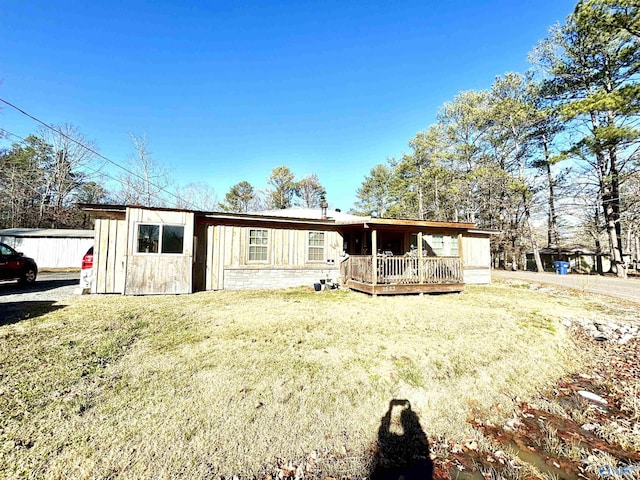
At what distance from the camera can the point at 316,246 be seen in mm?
11523

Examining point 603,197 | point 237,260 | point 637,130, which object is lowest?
point 237,260

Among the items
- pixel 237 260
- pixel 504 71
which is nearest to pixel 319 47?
pixel 237 260

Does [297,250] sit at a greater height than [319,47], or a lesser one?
lesser

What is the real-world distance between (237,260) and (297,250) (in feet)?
8.00

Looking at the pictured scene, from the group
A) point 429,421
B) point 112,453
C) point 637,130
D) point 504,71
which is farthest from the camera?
point 504,71

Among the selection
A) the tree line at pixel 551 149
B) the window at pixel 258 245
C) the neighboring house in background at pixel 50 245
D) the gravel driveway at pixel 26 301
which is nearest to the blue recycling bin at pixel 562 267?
the tree line at pixel 551 149

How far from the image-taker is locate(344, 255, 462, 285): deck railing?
9.67 m

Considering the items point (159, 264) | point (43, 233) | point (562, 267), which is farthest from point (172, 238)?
point (562, 267)

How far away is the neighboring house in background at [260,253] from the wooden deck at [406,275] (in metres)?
0.04

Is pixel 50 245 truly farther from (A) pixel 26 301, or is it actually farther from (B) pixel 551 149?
(B) pixel 551 149

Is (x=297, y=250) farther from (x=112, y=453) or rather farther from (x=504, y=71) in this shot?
(x=504, y=71)

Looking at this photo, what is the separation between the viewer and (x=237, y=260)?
10.4 metres

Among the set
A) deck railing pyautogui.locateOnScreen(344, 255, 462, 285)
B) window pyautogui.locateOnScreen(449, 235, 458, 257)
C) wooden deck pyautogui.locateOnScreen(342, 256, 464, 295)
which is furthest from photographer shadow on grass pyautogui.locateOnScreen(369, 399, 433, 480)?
window pyautogui.locateOnScreen(449, 235, 458, 257)

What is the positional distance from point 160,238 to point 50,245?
51.1 ft
